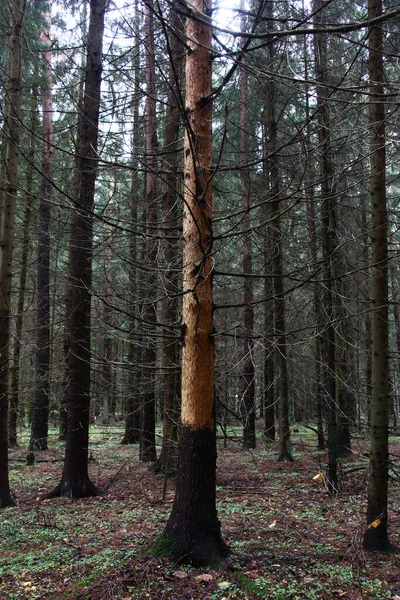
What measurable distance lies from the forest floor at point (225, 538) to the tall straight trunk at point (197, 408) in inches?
8.7

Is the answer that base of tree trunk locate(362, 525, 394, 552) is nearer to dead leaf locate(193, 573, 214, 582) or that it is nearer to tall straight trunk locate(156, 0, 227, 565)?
tall straight trunk locate(156, 0, 227, 565)

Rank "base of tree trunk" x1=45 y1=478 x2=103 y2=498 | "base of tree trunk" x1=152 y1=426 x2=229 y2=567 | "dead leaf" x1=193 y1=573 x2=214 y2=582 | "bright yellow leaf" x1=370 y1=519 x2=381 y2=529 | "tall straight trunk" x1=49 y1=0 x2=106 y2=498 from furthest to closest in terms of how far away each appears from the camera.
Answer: "tall straight trunk" x1=49 y1=0 x2=106 y2=498 < "base of tree trunk" x1=45 y1=478 x2=103 y2=498 < "bright yellow leaf" x1=370 y1=519 x2=381 y2=529 < "base of tree trunk" x1=152 y1=426 x2=229 y2=567 < "dead leaf" x1=193 y1=573 x2=214 y2=582

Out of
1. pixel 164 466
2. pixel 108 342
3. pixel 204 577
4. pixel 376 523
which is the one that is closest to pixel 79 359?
pixel 164 466

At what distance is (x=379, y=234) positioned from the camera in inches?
185

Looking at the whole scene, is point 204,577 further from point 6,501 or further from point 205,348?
point 6,501

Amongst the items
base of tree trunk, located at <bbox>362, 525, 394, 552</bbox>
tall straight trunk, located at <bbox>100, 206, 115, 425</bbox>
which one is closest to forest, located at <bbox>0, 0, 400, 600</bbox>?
base of tree trunk, located at <bbox>362, 525, 394, 552</bbox>

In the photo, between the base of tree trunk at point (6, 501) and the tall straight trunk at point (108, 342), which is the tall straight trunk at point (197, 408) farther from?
the base of tree trunk at point (6, 501)

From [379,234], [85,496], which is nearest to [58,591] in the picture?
[85,496]

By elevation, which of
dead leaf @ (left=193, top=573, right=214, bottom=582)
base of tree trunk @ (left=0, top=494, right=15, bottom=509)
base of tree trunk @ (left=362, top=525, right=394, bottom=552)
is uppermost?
dead leaf @ (left=193, top=573, right=214, bottom=582)

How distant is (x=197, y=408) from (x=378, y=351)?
2145mm

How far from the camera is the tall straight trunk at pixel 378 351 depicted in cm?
443

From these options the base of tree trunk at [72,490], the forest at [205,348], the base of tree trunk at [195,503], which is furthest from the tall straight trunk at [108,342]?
the base of tree trunk at [72,490]

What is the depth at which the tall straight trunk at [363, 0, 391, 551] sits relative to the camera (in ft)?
14.5

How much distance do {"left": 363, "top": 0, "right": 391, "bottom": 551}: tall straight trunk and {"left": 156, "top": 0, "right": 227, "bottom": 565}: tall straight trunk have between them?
170 centimetres
